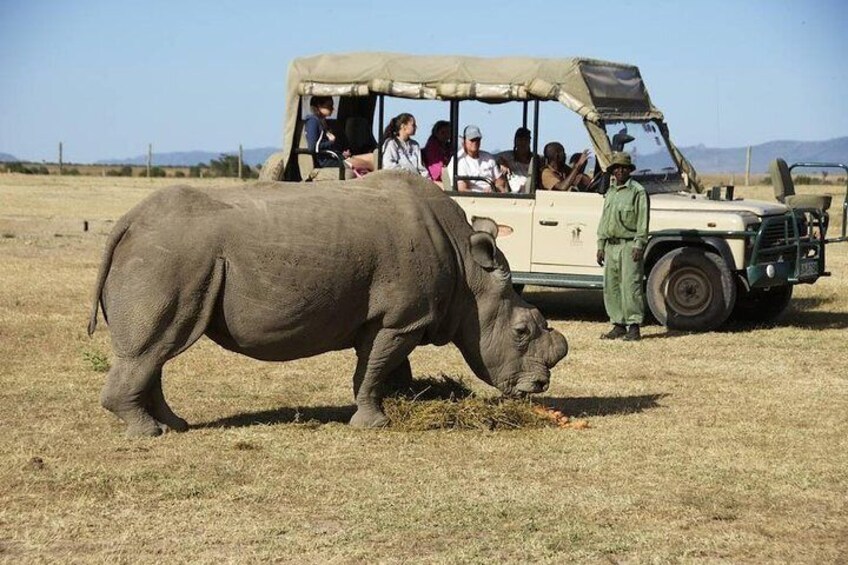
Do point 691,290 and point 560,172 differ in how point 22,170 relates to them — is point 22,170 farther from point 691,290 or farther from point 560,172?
point 691,290

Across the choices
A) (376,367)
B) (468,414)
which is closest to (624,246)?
(468,414)

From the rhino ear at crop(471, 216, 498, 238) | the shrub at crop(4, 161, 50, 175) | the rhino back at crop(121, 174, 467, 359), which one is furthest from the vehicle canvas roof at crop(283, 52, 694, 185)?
the shrub at crop(4, 161, 50, 175)

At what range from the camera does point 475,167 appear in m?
15.6

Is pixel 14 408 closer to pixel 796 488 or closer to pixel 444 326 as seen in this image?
pixel 444 326

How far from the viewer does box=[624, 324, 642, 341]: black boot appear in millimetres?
14245

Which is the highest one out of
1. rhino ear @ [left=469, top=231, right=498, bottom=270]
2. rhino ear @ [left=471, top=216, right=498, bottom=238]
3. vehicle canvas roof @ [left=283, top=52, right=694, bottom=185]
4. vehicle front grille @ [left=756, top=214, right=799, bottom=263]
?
vehicle canvas roof @ [left=283, top=52, right=694, bottom=185]

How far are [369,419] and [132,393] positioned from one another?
1.53 m

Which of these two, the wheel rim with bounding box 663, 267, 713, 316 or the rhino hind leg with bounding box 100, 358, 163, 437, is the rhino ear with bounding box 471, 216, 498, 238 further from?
the wheel rim with bounding box 663, 267, 713, 316

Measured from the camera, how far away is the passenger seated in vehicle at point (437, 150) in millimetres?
15828

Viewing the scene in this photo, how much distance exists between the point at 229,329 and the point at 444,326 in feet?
4.92

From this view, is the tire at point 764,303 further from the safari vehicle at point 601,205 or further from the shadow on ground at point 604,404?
the shadow on ground at point 604,404

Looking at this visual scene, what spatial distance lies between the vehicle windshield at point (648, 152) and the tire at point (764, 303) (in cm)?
140

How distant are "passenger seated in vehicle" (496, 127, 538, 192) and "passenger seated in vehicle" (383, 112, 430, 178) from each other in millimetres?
856

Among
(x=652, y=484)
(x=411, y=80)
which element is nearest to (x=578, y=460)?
(x=652, y=484)
